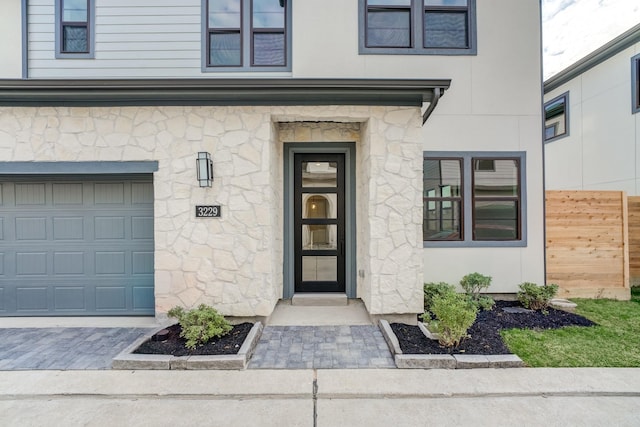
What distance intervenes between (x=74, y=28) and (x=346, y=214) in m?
5.81

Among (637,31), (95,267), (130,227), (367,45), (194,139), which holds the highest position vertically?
(637,31)

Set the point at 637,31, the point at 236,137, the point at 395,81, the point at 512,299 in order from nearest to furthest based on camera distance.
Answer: the point at 395,81 → the point at 236,137 → the point at 512,299 → the point at 637,31

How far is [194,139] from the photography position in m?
4.30

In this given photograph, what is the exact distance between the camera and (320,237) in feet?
17.8

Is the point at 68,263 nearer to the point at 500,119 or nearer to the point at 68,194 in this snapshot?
the point at 68,194

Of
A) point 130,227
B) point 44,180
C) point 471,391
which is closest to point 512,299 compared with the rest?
point 471,391

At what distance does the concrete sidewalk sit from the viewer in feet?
8.50

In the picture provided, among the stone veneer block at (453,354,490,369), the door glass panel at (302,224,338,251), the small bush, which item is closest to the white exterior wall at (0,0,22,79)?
the door glass panel at (302,224,338,251)

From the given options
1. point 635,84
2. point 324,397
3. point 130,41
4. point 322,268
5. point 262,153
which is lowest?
point 324,397

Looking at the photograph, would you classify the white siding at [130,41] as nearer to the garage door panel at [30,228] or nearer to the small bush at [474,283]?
the garage door panel at [30,228]

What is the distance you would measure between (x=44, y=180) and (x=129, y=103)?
6.31 feet

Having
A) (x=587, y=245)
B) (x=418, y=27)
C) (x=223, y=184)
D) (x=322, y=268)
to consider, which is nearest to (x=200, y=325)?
(x=223, y=184)

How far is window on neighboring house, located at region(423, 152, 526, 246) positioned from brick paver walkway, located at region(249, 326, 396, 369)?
7.87 feet

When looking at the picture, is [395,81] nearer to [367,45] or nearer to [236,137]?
[367,45]
